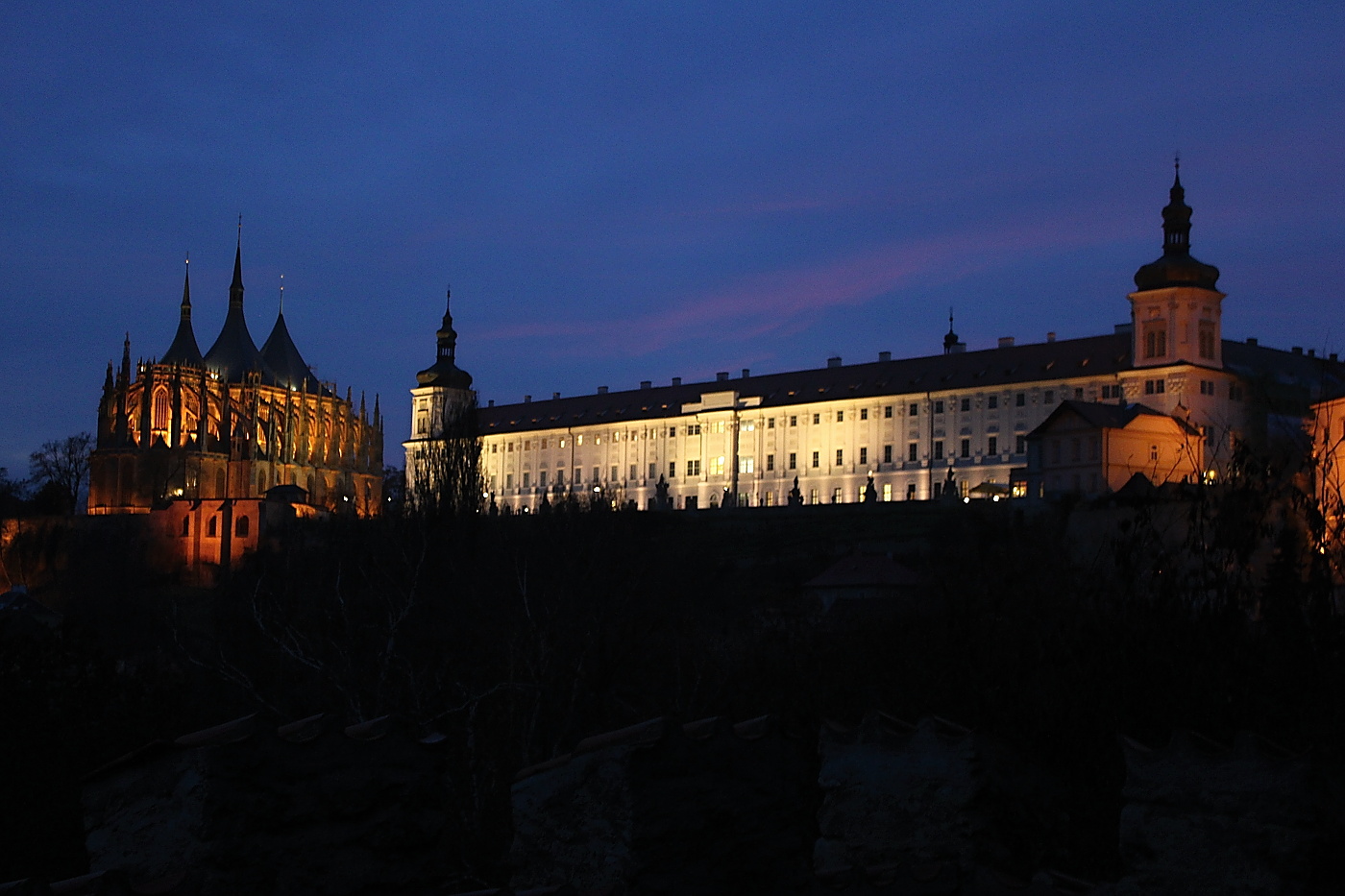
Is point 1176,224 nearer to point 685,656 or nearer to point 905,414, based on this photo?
point 905,414

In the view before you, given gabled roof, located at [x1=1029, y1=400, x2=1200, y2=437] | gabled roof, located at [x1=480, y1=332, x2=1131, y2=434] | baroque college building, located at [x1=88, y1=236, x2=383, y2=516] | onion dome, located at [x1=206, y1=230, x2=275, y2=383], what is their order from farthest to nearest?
onion dome, located at [x1=206, y1=230, x2=275, y2=383] → baroque college building, located at [x1=88, y1=236, x2=383, y2=516] → gabled roof, located at [x1=480, y1=332, x2=1131, y2=434] → gabled roof, located at [x1=1029, y1=400, x2=1200, y2=437]

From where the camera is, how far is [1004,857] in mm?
10141

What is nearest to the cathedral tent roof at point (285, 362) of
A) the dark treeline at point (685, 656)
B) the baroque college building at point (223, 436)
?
the baroque college building at point (223, 436)

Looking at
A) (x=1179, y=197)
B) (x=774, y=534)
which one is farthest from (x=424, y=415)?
(x=1179, y=197)

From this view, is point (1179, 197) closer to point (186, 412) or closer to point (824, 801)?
point (186, 412)

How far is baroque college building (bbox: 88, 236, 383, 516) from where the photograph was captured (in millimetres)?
104500

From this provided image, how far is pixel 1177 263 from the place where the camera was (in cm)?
8362

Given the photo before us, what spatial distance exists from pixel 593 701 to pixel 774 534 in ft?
155

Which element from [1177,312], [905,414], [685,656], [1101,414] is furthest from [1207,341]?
[685,656]

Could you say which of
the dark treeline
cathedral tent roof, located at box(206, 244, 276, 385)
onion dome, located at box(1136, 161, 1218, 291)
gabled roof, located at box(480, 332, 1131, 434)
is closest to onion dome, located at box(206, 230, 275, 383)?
cathedral tent roof, located at box(206, 244, 276, 385)

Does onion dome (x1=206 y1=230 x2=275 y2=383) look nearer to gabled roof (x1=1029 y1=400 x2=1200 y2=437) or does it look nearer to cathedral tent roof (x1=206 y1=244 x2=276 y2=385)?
cathedral tent roof (x1=206 y1=244 x2=276 y2=385)

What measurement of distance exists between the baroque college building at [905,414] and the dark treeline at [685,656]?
16056 millimetres

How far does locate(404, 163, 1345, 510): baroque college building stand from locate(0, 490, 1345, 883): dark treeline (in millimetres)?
16056

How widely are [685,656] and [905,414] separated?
50501mm
